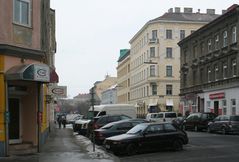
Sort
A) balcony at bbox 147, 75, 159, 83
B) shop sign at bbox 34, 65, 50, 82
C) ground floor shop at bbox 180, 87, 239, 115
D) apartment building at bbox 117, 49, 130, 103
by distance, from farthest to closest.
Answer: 1. apartment building at bbox 117, 49, 130, 103
2. balcony at bbox 147, 75, 159, 83
3. ground floor shop at bbox 180, 87, 239, 115
4. shop sign at bbox 34, 65, 50, 82

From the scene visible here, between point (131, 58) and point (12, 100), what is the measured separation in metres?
94.5

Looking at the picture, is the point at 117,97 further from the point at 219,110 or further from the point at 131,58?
the point at 219,110

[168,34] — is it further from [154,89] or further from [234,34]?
[234,34]

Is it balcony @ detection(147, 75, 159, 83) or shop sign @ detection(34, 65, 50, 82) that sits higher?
balcony @ detection(147, 75, 159, 83)

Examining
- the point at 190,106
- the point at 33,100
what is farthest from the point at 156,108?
the point at 33,100

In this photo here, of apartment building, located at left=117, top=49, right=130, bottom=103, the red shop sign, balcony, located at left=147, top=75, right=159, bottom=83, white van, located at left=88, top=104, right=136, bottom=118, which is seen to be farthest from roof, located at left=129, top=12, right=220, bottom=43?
white van, located at left=88, top=104, right=136, bottom=118

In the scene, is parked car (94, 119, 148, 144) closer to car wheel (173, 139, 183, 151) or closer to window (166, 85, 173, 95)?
car wheel (173, 139, 183, 151)

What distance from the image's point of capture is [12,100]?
68.3ft

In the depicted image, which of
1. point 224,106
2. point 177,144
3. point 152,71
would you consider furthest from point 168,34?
point 177,144

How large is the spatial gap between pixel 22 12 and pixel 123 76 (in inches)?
4272

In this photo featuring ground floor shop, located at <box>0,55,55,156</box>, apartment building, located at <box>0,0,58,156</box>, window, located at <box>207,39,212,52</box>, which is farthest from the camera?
window, located at <box>207,39,212,52</box>

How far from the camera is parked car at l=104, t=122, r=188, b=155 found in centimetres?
2100

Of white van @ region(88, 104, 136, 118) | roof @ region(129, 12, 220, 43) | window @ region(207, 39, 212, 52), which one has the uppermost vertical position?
roof @ region(129, 12, 220, 43)

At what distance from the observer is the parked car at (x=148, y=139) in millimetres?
21000
